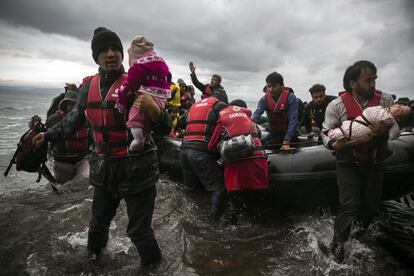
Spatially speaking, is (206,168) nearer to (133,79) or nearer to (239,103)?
(239,103)

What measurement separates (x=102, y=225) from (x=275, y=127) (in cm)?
401

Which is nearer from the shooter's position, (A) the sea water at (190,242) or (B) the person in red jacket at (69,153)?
(A) the sea water at (190,242)

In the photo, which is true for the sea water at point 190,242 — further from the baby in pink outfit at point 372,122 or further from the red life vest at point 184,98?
the red life vest at point 184,98

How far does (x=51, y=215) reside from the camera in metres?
4.35

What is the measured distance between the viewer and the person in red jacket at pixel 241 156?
3643 mm

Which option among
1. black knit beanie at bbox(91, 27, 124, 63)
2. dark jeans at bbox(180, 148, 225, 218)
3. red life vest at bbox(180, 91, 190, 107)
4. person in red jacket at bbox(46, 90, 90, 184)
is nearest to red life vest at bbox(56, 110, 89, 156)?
person in red jacket at bbox(46, 90, 90, 184)

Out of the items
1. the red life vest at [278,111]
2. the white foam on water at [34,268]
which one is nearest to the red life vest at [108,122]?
the white foam on water at [34,268]

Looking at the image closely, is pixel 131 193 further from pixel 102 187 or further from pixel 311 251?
pixel 311 251

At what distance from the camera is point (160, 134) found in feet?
7.91

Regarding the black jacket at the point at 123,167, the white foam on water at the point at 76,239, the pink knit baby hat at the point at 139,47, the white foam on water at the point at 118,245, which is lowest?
the white foam on water at the point at 76,239

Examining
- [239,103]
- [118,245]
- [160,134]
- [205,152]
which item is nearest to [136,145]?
[160,134]

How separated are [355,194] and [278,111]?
9.62ft

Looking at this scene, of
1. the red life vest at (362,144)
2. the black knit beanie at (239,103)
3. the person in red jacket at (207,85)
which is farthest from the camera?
the person in red jacket at (207,85)

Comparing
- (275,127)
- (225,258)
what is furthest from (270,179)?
(275,127)
